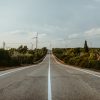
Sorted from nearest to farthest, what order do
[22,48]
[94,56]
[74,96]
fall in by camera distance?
[74,96] < [94,56] < [22,48]

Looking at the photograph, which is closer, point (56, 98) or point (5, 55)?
point (56, 98)

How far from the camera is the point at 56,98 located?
9.96m

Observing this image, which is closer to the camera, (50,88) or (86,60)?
(50,88)

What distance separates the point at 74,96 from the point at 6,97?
8.03 ft

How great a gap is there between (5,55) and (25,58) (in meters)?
26.8

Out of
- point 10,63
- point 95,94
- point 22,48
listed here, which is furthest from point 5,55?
point 22,48

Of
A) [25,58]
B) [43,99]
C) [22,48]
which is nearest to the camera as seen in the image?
[43,99]

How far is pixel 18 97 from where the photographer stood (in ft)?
33.3

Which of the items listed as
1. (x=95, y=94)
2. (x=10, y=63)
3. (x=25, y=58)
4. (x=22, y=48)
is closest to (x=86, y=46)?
(x=22, y=48)

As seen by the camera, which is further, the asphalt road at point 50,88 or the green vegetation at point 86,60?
the green vegetation at point 86,60

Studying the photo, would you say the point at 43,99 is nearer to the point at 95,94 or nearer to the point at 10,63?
the point at 95,94

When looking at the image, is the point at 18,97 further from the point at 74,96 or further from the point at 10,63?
the point at 10,63

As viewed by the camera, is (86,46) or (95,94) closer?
(95,94)

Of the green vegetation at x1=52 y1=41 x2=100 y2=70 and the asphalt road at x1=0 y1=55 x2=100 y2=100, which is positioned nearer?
the asphalt road at x1=0 y1=55 x2=100 y2=100
